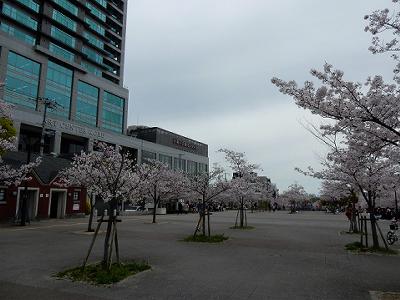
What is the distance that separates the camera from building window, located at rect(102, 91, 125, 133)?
7619 centimetres

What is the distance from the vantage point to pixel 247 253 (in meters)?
14.4

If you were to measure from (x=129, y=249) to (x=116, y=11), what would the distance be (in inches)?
3102

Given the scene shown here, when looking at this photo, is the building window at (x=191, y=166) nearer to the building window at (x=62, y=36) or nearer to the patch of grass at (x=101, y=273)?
the building window at (x=62, y=36)

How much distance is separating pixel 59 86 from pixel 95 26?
62.4 feet

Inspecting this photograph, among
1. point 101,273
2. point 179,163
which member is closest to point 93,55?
point 179,163

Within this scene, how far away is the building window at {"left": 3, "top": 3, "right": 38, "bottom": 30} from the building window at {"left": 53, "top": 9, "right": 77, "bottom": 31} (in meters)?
4.32

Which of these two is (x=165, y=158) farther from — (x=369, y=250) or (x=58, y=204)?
(x=369, y=250)

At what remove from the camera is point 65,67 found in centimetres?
6700

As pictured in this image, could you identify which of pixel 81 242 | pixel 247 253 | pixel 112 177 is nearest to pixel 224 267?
pixel 247 253

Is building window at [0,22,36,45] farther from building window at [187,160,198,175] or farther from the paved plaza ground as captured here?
building window at [187,160,198,175]

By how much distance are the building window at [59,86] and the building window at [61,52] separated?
2.51 metres

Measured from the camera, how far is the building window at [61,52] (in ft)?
217

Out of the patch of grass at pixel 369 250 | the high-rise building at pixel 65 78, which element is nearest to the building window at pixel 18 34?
the high-rise building at pixel 65 78

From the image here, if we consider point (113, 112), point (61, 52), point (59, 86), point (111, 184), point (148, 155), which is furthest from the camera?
point (148, 155)
